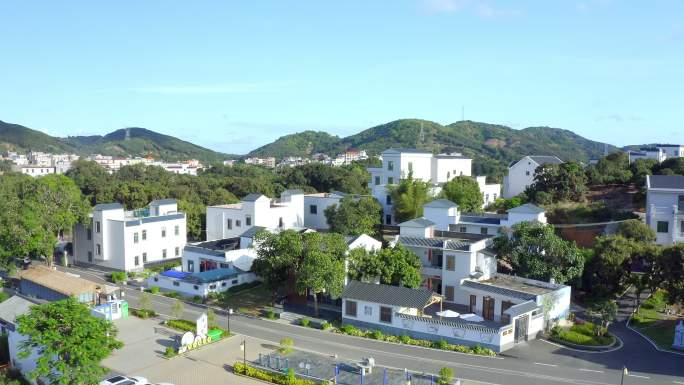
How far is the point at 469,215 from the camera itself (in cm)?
4162

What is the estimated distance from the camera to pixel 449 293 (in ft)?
100

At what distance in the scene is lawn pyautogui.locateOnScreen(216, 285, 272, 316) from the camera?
30587mm

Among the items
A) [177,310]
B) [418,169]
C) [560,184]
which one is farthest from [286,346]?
[418,169]

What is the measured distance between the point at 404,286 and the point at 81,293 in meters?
17.9

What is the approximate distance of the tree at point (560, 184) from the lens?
45.5 meters

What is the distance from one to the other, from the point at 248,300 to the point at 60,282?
11.0m

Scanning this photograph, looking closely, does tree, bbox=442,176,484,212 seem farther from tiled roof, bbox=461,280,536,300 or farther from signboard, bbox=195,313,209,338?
signboard, bbox=195,313,209,338

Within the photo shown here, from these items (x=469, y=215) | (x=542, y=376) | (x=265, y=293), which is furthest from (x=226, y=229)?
(x=542, y=376)

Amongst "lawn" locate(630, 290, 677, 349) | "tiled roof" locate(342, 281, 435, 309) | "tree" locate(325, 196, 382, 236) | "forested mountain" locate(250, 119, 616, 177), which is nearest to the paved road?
"lawn" locate(630, 290, 677, 349)

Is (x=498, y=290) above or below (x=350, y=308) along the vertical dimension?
above

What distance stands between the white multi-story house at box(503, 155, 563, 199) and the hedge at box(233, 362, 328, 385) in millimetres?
40858

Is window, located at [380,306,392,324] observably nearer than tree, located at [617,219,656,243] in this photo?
Yes

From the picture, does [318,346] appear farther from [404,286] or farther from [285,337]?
[404,286]

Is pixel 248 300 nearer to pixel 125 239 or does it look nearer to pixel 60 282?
pixel 60 282
